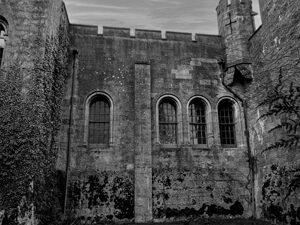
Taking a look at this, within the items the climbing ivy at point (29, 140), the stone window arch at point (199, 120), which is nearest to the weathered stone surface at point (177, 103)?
the stone window arch at point (199, 120)

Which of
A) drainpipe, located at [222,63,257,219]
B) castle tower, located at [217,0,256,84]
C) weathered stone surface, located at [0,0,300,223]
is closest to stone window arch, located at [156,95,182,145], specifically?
weathered stone surface, located at [0,0,300,223]

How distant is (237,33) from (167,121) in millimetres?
5301

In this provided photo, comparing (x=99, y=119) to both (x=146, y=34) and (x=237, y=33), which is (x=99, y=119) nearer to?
(x=146, y=34)

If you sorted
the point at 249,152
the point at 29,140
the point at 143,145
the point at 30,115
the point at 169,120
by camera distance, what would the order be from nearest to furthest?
the point at 29,140 → the point at 30,115 → the point at 143,145 → the point at 249,152 → the point at 169,120

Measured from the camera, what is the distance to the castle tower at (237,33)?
13.4 m

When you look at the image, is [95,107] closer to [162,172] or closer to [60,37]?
[60,37]

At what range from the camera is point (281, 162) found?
35.7 ft

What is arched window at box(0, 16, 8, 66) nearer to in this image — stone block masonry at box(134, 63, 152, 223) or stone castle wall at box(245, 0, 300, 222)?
stone block masonry at box(134, 63, 152, 223)

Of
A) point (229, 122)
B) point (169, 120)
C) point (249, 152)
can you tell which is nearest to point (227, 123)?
point (229, 122)

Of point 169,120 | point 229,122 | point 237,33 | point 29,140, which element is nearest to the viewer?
point 29,140

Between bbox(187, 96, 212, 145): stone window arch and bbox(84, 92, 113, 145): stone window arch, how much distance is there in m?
3.48

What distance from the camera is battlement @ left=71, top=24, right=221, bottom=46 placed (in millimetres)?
13589

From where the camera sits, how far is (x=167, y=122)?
1305 centimetres

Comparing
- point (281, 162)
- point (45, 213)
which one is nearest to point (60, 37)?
point (45, 213)
